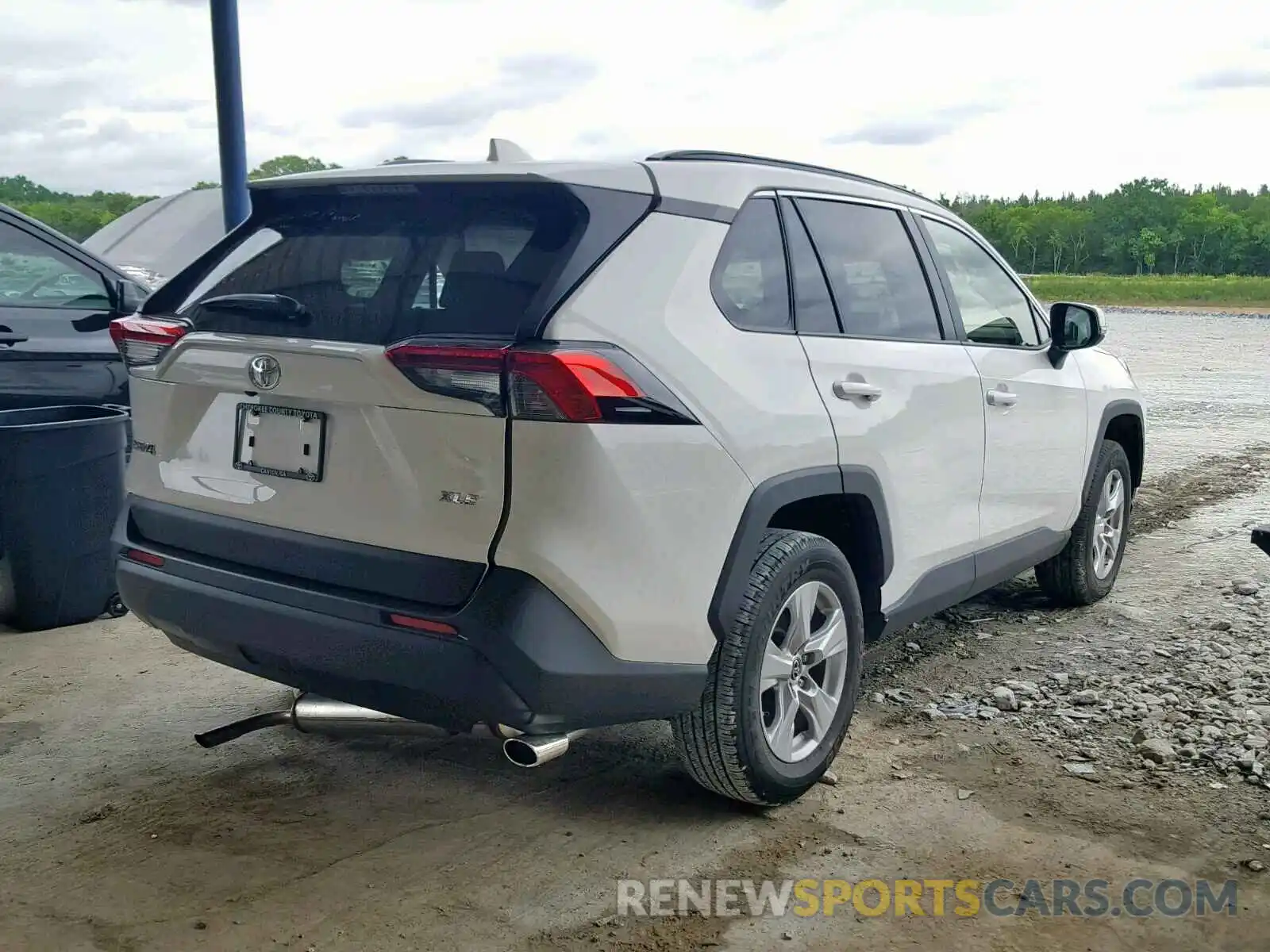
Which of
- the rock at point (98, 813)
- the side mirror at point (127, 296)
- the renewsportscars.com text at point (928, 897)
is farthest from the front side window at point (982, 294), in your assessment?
the side mirror at point (127, 296)

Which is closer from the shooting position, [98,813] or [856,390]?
[98,813]

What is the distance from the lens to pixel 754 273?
11.2ft

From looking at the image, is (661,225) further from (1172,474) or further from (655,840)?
(1172,474)

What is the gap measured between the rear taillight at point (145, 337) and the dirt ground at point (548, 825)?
1309mm

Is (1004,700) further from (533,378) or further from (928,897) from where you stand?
(533,378)

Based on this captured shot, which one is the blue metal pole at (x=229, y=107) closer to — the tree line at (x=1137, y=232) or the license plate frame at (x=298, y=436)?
the license plate frame at (x=298, y=436)

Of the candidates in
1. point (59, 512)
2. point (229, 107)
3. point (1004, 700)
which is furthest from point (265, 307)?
point (229, 107)

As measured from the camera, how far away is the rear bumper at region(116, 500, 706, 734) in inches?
110

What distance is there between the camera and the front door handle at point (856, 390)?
11.8 ft

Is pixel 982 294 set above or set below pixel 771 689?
above

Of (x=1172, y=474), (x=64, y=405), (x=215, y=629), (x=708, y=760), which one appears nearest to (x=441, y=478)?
(x=215, y=629)

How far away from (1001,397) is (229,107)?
5915mm

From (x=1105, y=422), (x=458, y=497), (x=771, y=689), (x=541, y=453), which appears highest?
(x=541, y=453)

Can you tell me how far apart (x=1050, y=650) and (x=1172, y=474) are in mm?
5079
